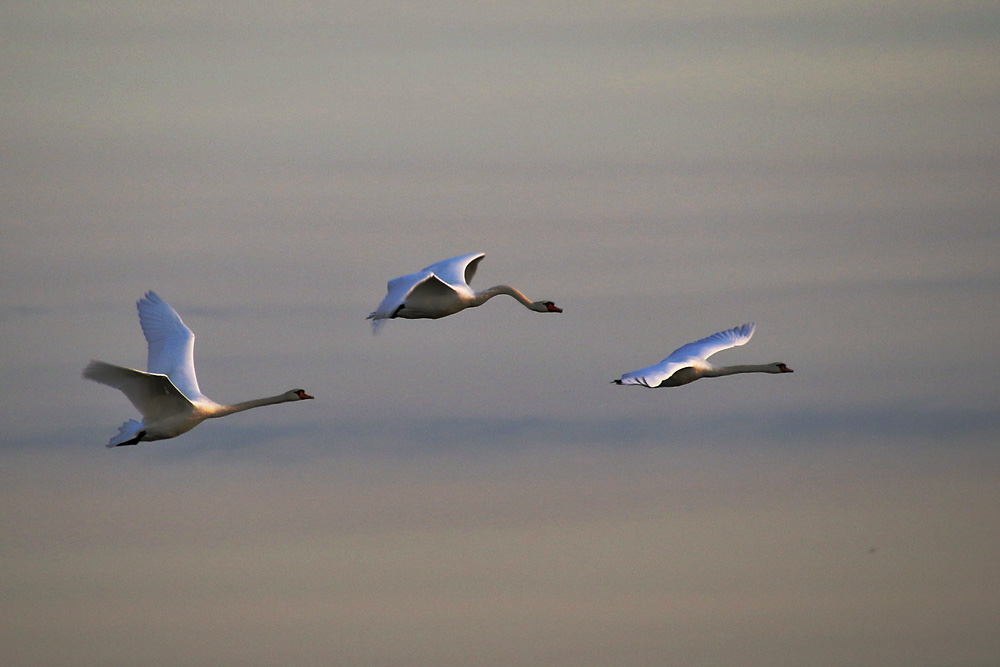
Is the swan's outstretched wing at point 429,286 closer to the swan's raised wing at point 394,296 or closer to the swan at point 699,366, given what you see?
the swan's raised wing at point 394,296

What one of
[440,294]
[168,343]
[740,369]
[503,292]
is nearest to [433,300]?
[440,294]

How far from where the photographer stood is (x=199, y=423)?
41.0 m

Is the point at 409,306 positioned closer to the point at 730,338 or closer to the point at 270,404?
the point at 270,404

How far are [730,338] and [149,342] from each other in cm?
1471

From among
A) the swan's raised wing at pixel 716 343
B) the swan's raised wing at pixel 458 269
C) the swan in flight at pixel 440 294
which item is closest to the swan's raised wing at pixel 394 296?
the swan in flight at pixel 440 294

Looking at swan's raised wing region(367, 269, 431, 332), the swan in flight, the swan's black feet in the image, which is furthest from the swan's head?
the swan's black feet

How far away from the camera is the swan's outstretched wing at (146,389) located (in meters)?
36.3

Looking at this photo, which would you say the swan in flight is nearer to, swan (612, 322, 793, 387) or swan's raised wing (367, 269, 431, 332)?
swan's raised wing (367, 269, 431, 332)

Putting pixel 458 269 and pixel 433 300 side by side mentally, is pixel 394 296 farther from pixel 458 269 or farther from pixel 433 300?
pixel 458 269

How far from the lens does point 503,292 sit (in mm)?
45062

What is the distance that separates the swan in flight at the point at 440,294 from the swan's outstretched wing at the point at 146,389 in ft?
15.7

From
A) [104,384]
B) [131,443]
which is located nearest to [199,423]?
[131,443]

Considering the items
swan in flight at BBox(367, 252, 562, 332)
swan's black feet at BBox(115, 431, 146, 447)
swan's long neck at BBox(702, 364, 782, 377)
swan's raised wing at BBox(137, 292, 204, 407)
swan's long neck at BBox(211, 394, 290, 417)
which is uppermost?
swan in flight at BBox(367, 252, 562, 332)

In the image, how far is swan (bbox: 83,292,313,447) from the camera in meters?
38.0
